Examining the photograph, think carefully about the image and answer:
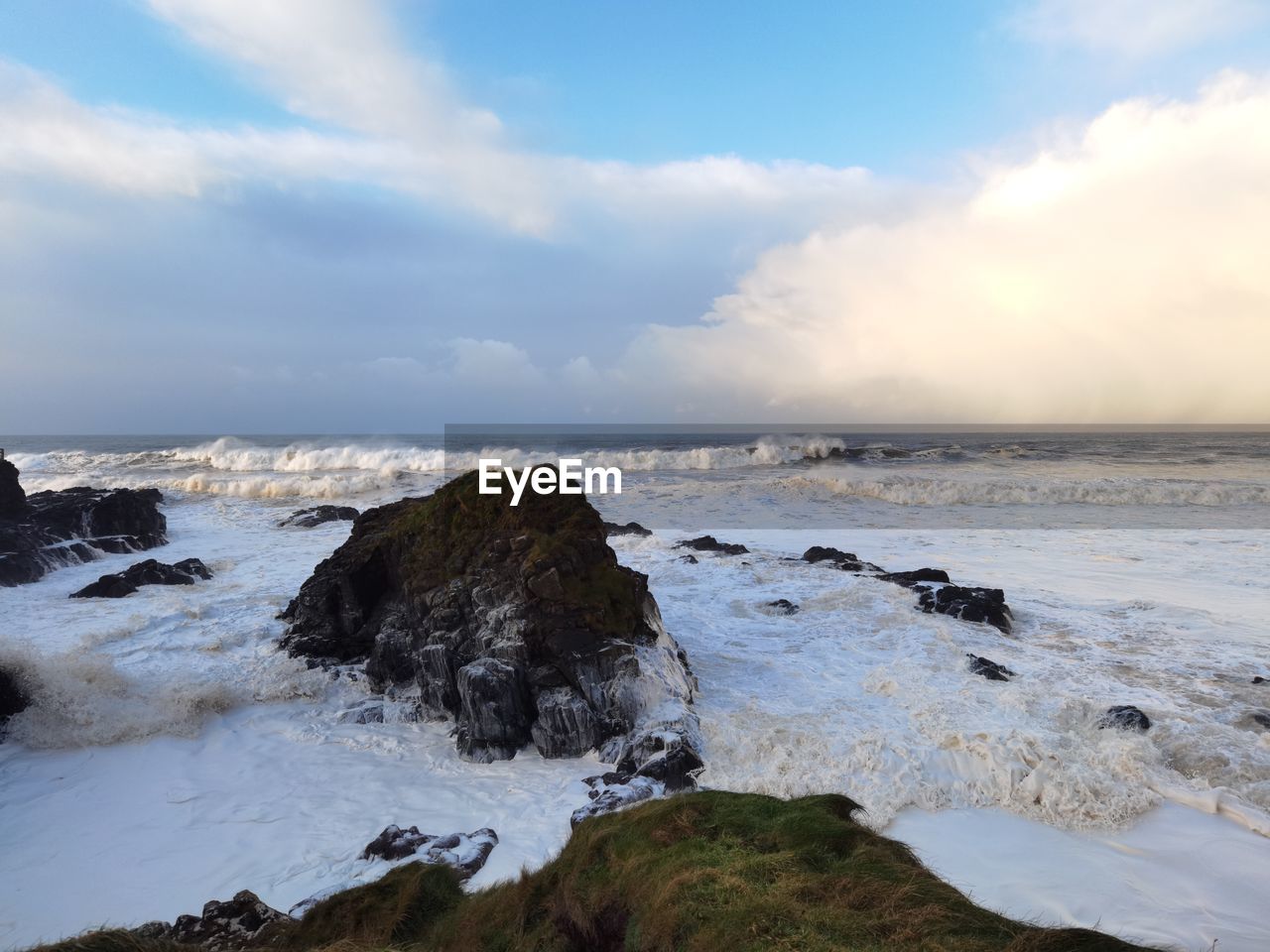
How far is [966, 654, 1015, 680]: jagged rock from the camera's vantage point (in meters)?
10.7

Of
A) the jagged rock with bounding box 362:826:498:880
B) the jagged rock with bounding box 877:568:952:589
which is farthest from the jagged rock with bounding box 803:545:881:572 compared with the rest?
the jagged rock with bounding box 362:826:498:880

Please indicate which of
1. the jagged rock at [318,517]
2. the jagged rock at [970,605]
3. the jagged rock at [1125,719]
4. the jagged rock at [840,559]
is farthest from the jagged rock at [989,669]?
the jagged rock at [318,517]

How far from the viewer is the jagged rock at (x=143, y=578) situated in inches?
626

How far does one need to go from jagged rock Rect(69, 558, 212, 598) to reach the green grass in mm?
14637

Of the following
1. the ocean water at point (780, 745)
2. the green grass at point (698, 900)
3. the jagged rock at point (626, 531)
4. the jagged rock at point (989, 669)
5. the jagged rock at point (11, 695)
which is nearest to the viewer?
the green grass at point (698, 900)

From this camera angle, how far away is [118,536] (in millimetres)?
22297

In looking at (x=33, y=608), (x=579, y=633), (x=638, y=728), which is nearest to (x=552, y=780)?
(x=638, y=728)

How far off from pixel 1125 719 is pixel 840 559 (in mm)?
9831

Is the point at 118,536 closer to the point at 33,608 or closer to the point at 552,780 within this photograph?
the point at 33,608

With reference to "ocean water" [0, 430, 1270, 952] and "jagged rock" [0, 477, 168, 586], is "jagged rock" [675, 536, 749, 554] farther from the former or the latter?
"jagged rock" [0, 477, 168, 586]

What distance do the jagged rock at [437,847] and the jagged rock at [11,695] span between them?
6.98m

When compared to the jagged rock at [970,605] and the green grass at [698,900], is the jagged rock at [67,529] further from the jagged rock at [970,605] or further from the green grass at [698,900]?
the jagged rock at [970,605]

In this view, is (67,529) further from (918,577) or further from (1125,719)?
(1125,719)

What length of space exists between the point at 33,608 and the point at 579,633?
14276mm
